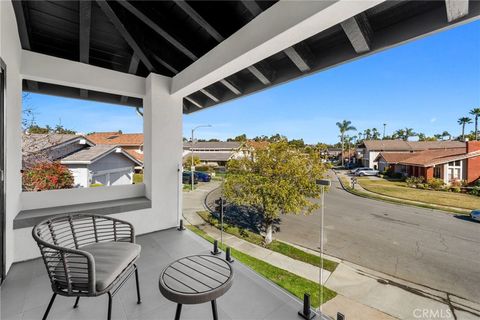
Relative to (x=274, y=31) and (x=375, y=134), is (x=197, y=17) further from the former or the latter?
(x=375, y=134)

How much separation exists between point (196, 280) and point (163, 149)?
278 centimetres

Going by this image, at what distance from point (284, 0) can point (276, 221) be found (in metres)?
8.51

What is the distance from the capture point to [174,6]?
2613 millimetres

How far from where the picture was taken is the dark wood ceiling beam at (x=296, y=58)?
92.5 inches

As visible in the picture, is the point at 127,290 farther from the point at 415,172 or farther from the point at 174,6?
the point at 415,172

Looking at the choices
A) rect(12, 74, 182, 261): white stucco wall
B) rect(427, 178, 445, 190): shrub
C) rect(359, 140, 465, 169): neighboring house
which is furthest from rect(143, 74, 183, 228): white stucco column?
rect(359, 140, 465, 169): neighboring house

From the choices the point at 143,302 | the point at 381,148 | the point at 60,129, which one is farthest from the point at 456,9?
the point at 381,148

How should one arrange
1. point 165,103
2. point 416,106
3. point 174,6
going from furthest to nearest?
1. point 416,106
2. point 165,103
3. point 174,6

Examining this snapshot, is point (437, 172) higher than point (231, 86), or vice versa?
point (231, 86)

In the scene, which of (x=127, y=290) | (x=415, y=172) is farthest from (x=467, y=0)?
(x=415, y=172)

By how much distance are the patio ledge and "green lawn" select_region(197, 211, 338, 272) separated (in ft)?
14.6

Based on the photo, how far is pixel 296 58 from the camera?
244 cm

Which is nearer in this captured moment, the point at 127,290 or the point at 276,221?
the point at 127,290

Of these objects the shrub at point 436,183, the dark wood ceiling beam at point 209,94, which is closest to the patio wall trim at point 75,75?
the dark wood ceiling beam at point 209,94
